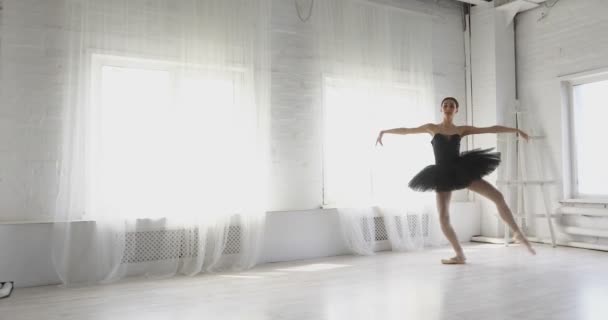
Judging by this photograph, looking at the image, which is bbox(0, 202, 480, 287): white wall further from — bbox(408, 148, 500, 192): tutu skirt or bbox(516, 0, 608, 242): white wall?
bbox(408, 148, 500, 192): tutu skirt

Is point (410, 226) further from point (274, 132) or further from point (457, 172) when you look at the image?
point (274, 132)

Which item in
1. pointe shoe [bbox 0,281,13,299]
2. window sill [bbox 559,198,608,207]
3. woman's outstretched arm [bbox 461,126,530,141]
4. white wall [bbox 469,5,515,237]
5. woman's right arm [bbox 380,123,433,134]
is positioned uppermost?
white wall [bbox 469,5,515,237]

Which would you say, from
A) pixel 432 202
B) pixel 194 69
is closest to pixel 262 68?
pixel 194 69

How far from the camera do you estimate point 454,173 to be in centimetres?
406

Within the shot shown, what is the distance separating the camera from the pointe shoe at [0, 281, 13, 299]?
9.90 feet

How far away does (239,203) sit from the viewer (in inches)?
161

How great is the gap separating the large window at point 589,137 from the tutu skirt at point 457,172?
5.44ft

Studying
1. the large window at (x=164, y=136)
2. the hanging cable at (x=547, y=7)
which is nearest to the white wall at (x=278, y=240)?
the large window at (x=164, y=136)

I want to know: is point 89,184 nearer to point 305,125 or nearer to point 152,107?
point 152,107

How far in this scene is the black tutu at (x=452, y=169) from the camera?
4.05m

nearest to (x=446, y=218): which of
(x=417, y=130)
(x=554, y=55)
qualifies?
(x=417, y=130)

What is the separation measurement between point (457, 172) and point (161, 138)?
2.37 meters

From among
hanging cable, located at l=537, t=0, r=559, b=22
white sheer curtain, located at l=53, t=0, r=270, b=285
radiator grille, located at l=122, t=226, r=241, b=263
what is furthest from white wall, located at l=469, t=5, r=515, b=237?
radiator grille, located at l=122, t=226, r=241, b=263

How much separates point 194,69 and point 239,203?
1137mm
